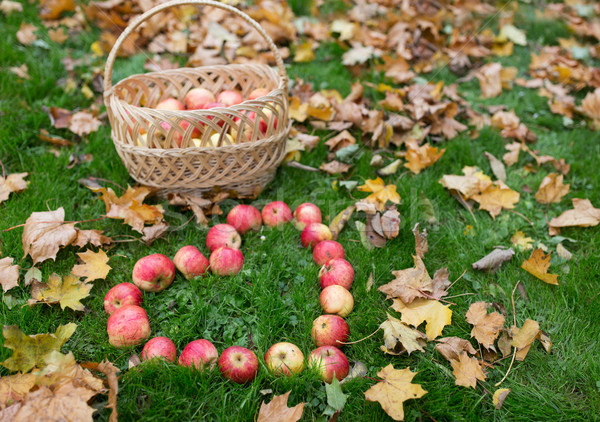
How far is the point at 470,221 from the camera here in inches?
102

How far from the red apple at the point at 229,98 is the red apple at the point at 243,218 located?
28.3 inches

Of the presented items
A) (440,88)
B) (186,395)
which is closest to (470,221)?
(440,88)

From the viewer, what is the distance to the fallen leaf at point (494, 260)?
2246mm

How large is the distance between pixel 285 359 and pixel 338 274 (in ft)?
1.68

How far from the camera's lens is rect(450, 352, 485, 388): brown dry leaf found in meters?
1.72

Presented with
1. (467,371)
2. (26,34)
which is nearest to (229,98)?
(467,371)

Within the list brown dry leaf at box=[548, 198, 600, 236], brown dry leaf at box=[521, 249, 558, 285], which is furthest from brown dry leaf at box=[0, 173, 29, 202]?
brown dry leaf at box=[548, 198, 600, 236]

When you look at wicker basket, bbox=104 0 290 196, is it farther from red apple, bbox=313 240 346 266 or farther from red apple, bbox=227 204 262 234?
red apple, bbox=313 240 346 266

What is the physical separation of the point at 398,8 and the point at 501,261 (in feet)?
12.3

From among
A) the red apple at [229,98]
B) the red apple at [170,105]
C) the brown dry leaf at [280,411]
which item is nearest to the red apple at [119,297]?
the brown dry leaf at [280,411]

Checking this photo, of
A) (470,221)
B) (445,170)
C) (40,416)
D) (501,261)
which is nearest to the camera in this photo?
(40,416)

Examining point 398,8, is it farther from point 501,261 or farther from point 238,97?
point 501,261

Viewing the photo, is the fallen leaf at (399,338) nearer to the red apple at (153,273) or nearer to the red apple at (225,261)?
the red apple at (225,261)

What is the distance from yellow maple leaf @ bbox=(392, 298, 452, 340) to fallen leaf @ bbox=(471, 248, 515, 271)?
1.21 feet
